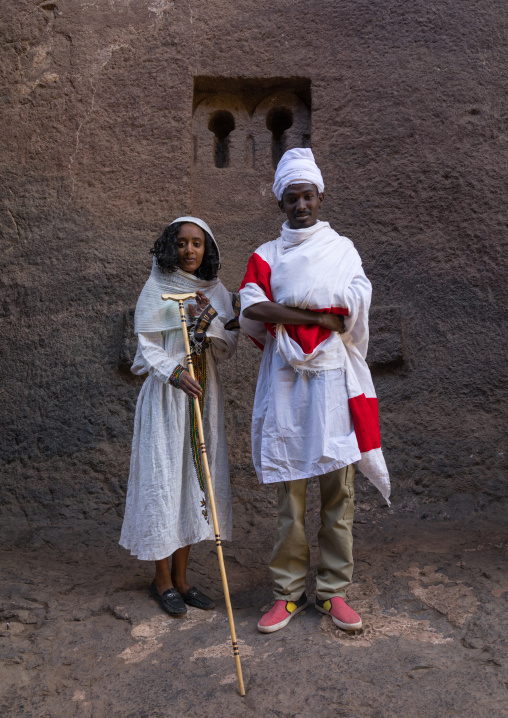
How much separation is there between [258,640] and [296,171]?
1.90 metres

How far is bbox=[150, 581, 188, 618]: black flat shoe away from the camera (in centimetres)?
304

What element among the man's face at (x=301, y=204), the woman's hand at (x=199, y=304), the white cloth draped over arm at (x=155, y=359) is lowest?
the white cloth draped over arm at (x=155, y=359)

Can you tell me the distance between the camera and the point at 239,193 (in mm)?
4781

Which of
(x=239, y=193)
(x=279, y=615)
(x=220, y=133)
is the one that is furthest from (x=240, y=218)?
(x=279, y=615)

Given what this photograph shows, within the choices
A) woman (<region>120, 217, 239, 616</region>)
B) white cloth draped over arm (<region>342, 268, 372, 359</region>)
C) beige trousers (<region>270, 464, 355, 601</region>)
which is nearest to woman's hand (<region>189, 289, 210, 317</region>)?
woman (<region>120, 217, 239, 616</region>)

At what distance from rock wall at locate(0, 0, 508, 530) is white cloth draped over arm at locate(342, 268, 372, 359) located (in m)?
1.36

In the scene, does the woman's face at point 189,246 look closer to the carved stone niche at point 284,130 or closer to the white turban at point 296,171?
the white turban at point 296,171

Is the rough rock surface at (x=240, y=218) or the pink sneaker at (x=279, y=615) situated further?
the rough rock surface at (x=240, y=218)

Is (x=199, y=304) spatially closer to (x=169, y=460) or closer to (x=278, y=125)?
(x=169, y=460)

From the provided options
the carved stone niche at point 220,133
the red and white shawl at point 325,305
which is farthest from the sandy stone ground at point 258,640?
the carved stone niche at point 220,133

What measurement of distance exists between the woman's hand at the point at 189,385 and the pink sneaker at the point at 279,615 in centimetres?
91

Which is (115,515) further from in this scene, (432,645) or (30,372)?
(432,645)

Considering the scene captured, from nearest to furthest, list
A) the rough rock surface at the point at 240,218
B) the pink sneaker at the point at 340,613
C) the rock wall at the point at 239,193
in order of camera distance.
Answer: the pink sneaker at the point at 340,613 → the rough rock surface at the point at 240,218 → the rock wall at the point at 239,193

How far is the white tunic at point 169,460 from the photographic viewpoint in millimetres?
3062
